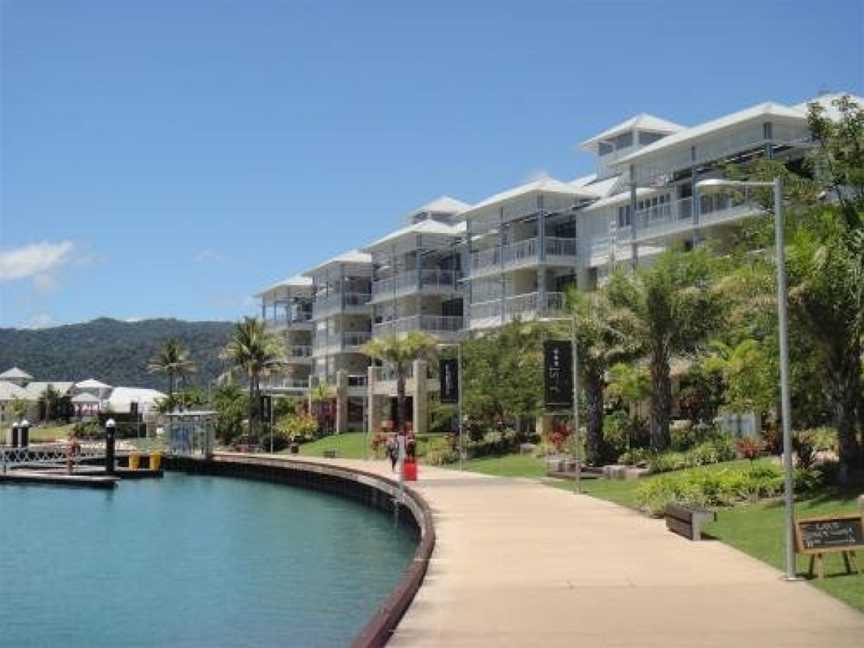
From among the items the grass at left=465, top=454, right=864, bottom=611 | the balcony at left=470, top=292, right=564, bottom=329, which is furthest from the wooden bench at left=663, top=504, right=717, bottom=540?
the balcony at left=470, top=292, right=564, bottom=329

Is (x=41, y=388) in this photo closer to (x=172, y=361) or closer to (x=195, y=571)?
(x=172, y=361)

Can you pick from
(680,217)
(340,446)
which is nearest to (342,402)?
(340,446)

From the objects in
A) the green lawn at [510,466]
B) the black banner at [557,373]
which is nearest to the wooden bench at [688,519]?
the black banner at [557,373]

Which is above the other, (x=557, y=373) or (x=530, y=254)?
(x=530, y=254)

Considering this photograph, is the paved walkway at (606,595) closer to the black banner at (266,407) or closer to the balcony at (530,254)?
the balcony at (530,254)

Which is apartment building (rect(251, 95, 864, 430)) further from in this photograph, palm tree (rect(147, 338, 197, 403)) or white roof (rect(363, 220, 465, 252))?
palm tree (rect(147, 338, 197, 403))

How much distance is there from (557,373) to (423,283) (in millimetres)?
40594

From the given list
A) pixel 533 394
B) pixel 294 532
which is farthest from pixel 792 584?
pixel 533 394

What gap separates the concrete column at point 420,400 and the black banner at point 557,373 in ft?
96.9

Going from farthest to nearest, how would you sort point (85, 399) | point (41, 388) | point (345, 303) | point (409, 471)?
1. point (41, 388)
2. point (85, 399)
3. point (345, 303)
4. point (409, 471)

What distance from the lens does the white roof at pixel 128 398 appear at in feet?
382

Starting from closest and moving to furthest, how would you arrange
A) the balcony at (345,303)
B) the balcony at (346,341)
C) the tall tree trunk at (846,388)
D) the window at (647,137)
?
1. the tall tree trunk at (846,388)
2. the window at (647,137)
3. the balcony at (346,341)
4. the balcony at (345,303)

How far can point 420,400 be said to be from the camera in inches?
2650

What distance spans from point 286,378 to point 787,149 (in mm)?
59469
